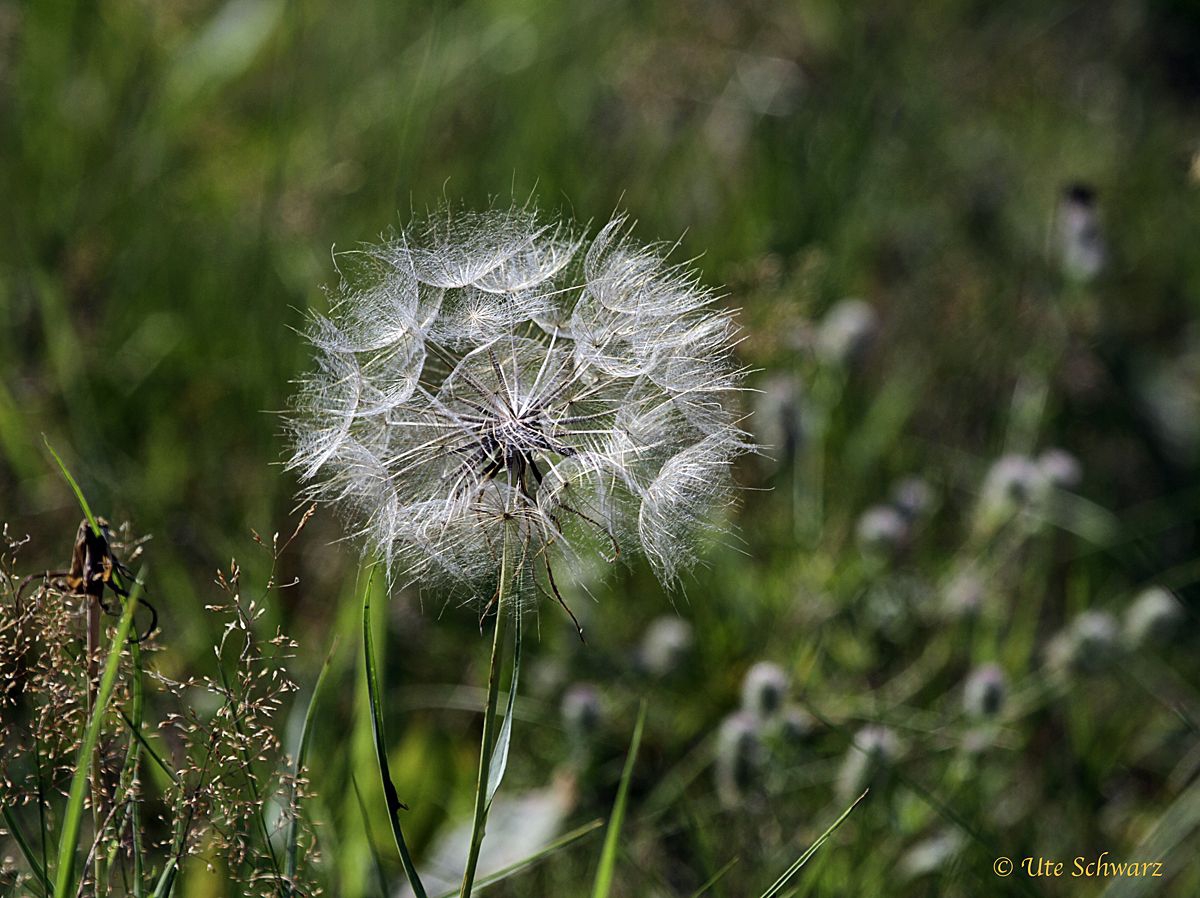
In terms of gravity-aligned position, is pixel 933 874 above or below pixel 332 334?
below

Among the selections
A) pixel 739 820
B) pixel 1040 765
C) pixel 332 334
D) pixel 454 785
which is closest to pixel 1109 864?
pixel 1040 765

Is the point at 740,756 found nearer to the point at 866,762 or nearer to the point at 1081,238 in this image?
the point at 866,762

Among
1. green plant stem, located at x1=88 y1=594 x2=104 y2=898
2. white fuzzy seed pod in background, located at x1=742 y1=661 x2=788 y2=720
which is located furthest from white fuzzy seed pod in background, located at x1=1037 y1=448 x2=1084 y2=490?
green plant stem, located at x1=88 y1=594 x2=104 y2=898

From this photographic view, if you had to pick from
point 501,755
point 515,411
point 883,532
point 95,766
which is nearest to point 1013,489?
point 883,532

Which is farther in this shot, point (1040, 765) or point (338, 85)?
point (338, 85)

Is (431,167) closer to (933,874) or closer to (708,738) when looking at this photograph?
(708,738)

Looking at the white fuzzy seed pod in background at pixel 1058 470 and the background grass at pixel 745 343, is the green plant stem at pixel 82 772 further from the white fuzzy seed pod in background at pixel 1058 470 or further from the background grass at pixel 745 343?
the white fuzzy seed pod in background at pixel 1058 470
